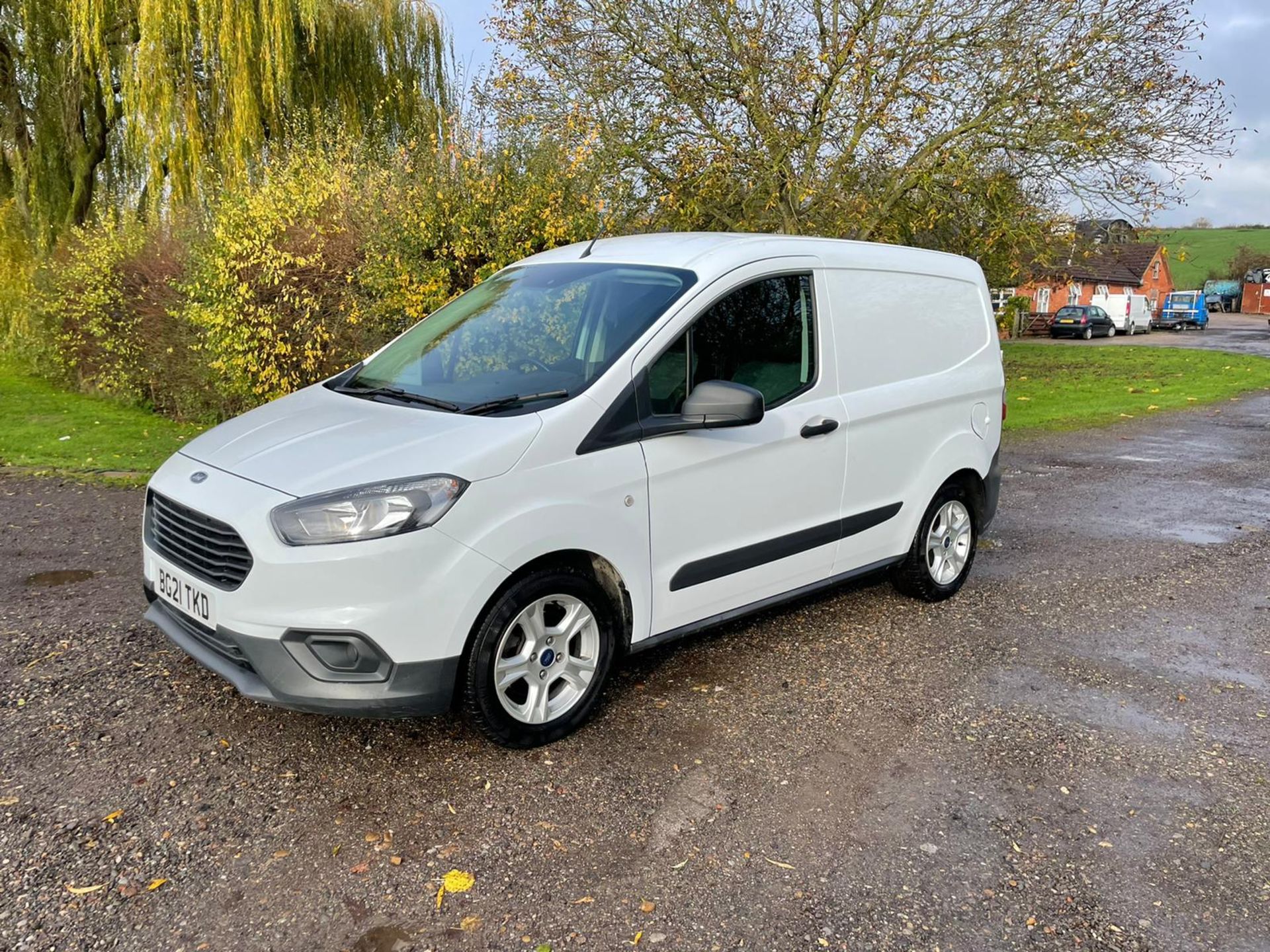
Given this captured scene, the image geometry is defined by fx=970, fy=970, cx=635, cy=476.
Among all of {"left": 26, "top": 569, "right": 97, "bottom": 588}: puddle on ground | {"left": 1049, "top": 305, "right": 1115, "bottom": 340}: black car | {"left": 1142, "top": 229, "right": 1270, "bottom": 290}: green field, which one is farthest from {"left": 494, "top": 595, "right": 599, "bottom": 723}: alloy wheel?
{"left": 1142, "top": 229, "right": 1270, "bottom": 290}: green field

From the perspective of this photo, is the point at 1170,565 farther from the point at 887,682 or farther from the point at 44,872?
the point at 44,872

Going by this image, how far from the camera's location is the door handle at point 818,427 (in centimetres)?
429

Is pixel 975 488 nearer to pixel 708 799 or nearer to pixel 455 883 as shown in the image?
pixel 708 799

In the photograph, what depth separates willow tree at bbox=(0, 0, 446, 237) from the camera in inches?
540

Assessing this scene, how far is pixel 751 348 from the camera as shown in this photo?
4.22 metres

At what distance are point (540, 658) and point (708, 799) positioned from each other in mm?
777

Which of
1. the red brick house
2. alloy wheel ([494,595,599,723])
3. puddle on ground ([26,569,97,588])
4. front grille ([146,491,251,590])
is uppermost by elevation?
the red brick house

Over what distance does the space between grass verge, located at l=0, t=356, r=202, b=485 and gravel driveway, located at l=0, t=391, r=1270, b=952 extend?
396 centimetres

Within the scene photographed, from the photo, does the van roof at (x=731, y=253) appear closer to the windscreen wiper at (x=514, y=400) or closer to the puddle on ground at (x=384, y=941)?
the windscreen wiper at (x=514, y=400)

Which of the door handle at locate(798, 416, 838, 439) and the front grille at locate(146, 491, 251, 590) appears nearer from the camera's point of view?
the front grille at locate(146, 491, 251, 590)

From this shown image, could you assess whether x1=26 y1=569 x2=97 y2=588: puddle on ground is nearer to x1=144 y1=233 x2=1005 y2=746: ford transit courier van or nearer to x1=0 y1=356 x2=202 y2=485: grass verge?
x1=144 y1=233 x2=1005 y2=746: ford transit courier van

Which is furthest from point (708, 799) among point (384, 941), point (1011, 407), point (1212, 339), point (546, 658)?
point (1212, 339)

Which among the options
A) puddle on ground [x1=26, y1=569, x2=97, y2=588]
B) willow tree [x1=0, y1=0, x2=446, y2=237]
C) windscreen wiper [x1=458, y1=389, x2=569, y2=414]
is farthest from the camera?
willow tree [x1=0, y1=0, x2=446, y2=237]

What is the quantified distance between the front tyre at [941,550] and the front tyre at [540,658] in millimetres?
2133
